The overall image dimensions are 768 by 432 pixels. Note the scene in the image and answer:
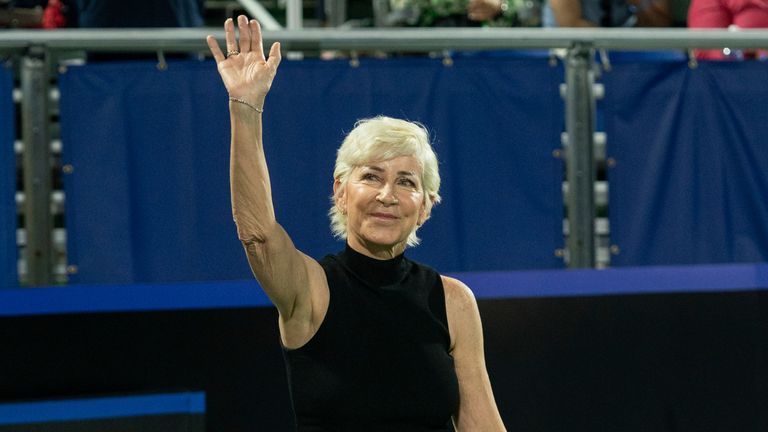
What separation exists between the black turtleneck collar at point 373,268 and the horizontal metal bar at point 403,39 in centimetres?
191

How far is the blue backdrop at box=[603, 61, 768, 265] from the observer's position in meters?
4.95

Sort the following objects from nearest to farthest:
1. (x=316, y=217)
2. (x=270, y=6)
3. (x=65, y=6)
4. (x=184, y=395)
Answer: (x=184, y=395)
(x=316, y=217)
(x=65, y=6)
(x=270, y=6)

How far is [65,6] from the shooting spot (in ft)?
20.8

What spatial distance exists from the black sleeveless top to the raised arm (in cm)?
8

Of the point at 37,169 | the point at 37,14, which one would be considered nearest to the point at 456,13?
the point at 37,14

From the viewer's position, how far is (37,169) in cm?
457

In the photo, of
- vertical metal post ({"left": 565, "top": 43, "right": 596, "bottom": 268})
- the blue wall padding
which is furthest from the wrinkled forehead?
vertical metal post ({"left": 565, "top": 43, "right": 596, "bottom": 268})

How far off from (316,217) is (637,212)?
138 centimetres

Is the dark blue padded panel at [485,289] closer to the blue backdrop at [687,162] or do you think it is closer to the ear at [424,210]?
the blue backdrop at [687,162]

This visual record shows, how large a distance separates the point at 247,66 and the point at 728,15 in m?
3.59

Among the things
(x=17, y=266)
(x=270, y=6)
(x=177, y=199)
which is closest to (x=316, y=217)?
(x=177, y=199)

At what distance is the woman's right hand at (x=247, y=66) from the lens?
278 cm

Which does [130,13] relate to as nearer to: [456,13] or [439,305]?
[456,13]

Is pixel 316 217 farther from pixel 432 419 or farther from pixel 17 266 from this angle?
pixel 432 419
